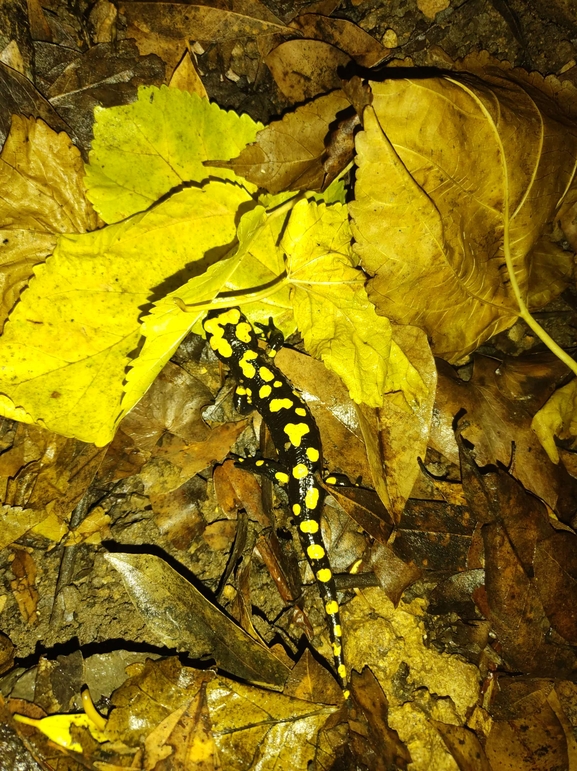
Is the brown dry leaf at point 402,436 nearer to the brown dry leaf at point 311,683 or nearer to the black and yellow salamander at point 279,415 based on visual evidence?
the black and yellow salamander at point 279,415

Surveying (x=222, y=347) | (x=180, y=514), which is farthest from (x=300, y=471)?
(x=222, y=347)

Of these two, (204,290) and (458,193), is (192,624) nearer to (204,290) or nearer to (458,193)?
(204,290)

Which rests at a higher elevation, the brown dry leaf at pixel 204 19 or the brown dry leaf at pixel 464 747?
the brown dry leaf at pixel 204 19

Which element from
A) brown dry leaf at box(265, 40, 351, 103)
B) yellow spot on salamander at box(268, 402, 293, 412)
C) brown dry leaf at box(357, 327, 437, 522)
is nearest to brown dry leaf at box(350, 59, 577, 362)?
brown dry leaf at box(357, 327, 437, 522)

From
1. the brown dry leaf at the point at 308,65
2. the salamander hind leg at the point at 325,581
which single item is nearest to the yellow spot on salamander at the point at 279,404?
the salamander hind leg at the point at 325,581

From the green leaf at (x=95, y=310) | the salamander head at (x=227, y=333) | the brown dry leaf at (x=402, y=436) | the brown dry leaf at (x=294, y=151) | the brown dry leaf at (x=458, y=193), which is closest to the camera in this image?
the brown dry leaf at (x=458, y=193)

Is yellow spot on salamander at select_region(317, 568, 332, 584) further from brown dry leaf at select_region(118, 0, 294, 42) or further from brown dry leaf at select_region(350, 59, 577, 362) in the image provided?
brown dry leaf at select_region(118, 0, 294, 42)
